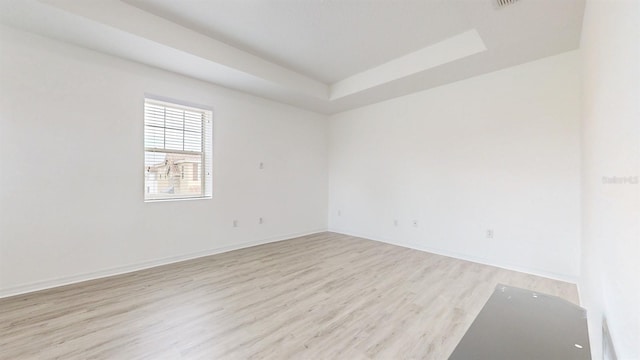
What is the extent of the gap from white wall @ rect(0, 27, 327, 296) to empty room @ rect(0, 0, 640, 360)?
0.02m

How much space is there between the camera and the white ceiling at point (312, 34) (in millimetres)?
2453

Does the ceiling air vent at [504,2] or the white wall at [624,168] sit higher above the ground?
the ceiling air vent at [504,2]

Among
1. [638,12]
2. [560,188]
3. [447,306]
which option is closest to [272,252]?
[447,306]

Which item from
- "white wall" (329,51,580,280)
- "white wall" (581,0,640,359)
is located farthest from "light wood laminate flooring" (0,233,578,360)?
"white wall" (581,0,640,359)

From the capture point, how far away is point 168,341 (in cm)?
192

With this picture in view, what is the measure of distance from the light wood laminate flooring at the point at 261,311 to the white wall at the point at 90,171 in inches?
13.1

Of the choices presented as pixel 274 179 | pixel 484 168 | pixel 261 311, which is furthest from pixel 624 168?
pixel 274 179

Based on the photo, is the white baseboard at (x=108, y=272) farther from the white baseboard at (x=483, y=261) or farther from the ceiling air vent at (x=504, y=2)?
the ceiling air vent at (x=504, y=2)

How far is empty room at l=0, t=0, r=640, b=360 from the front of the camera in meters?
1.84

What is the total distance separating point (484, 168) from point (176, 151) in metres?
4.41

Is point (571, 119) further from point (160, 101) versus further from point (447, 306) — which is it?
point (160, 101)

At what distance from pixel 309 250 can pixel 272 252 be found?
60 cm

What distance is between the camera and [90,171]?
3.04m

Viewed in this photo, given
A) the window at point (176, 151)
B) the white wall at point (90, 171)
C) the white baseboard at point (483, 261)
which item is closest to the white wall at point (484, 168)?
the white baseboard at point (483, 261)
